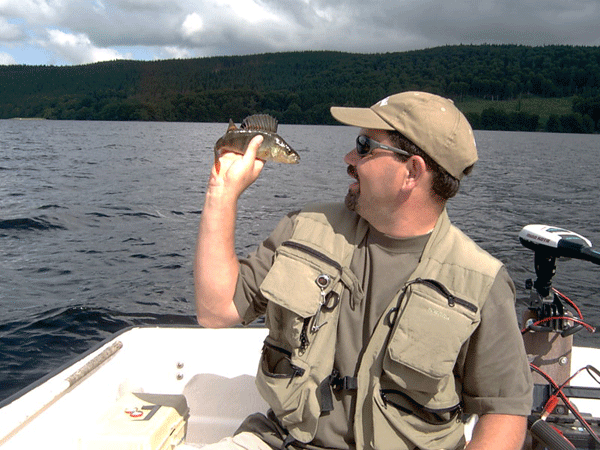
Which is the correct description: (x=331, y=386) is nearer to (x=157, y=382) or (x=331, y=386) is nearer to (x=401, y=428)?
(x=401, y=428)

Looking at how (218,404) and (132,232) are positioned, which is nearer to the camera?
(218,404)

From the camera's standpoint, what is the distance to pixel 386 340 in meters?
2.60

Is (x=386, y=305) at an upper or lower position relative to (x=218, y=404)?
upper

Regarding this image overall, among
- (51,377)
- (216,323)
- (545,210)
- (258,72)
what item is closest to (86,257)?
(51,377)

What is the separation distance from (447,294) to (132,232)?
15.1 m

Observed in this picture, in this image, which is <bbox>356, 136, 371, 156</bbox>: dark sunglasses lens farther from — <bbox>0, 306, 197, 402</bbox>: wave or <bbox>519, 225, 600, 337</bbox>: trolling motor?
<bbox>0, 306, 197, 402</bbox>: wave

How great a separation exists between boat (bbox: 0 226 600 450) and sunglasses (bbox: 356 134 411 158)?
1470mm

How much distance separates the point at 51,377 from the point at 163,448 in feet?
3.18

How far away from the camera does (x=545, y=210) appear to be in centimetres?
2331

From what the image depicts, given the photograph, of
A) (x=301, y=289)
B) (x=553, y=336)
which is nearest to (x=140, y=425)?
(x=301, y=289)

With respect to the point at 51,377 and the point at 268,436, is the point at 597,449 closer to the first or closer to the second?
the point at 268,436

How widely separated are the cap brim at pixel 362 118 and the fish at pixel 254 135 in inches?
17.0

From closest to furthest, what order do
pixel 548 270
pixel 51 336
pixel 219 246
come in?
pixel 219 246 → pixel 548 270 → pixel 51 336

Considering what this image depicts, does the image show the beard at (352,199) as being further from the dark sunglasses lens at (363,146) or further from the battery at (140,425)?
the battery at (140,425)
